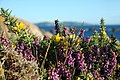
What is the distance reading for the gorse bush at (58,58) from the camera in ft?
11.8

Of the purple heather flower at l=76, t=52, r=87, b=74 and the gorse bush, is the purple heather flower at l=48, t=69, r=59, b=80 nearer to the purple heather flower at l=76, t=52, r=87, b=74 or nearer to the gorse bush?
the gorse bush

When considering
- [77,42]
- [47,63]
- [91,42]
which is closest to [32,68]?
[47,63]

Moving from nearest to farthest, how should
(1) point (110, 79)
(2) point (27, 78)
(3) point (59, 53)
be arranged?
(2) point (27, 78) → (1) point (110, 79) → (3) point (59, 53)

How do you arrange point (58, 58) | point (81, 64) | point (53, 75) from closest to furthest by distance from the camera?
1. point (53, 75)
2. point (81, 64)
3. point (58, 58)

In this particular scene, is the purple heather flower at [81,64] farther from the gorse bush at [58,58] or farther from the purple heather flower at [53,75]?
the purple heather flower at [53,75]

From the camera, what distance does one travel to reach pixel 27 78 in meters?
3.52

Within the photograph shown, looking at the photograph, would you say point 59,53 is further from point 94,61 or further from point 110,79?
point 110,79

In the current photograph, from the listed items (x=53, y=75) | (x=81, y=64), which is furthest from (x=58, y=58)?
(x=53, y=75)

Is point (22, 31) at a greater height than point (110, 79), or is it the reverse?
point (22, 31)

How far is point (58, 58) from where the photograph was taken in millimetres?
4434

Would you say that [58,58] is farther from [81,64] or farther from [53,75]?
[53,75]

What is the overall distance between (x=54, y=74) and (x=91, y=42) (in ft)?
5.26

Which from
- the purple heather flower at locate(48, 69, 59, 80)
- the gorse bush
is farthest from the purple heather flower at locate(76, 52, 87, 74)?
the purple heather flower at locate(48, 69, 59, 80)

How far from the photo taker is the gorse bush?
3.60 meters
